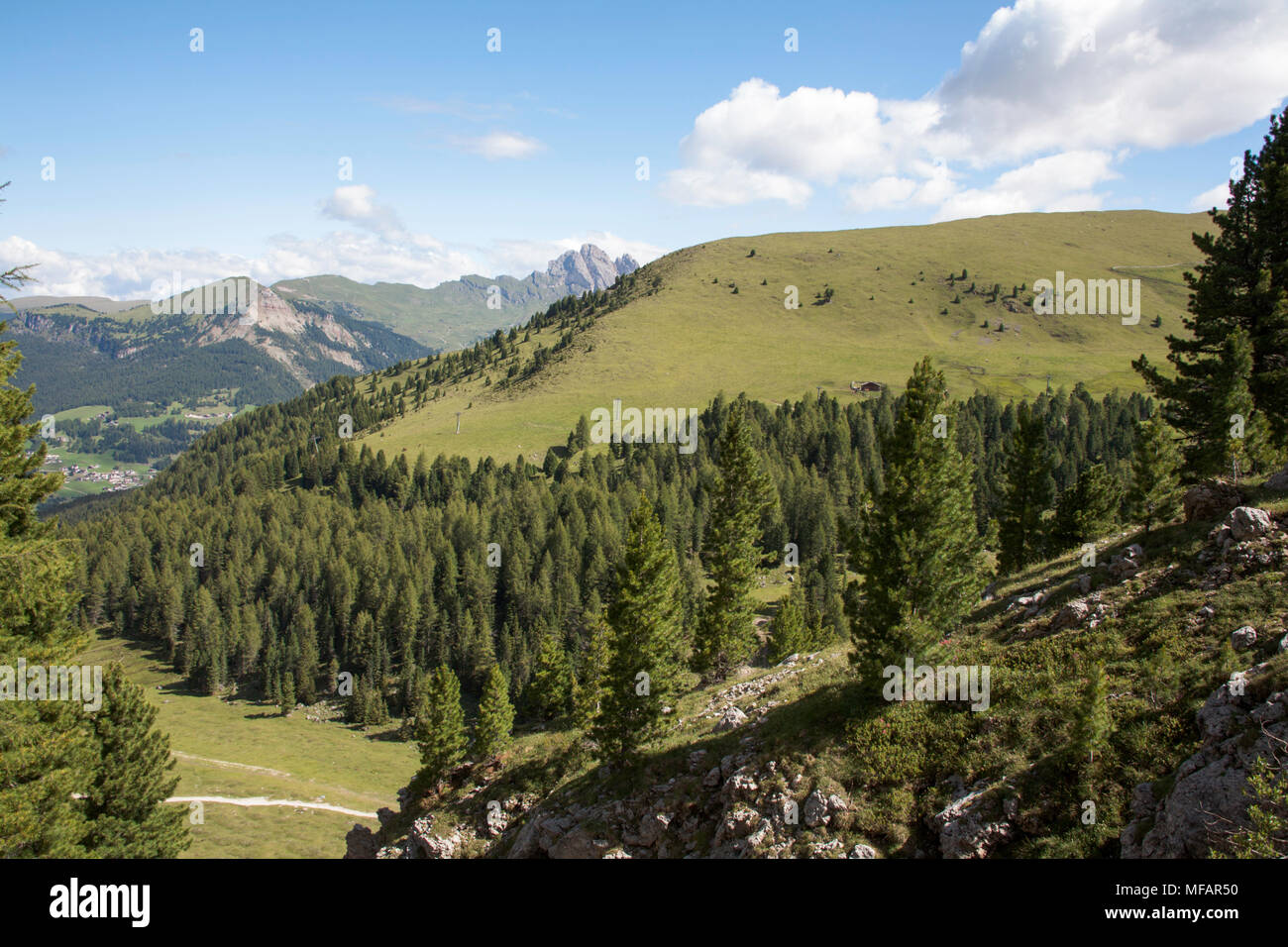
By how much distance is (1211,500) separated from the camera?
2417cm

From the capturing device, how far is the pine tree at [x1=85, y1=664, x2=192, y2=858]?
31438 mm

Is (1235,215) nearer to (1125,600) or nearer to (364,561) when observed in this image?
(1125,600)

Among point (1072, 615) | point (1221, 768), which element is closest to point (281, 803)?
point (1072, 615)

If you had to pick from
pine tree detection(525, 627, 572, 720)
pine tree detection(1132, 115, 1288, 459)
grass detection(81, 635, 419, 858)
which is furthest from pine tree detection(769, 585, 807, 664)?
grass detection(81, 635, 419, 858)

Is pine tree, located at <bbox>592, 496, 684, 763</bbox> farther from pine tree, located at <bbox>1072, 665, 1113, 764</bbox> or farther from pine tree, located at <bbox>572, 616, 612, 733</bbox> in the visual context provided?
pine tree, located at <bbox>1072, 665, 1113, 764</bbox>

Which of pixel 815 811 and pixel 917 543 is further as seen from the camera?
pixel 917 543

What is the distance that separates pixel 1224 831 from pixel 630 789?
58.8 feet

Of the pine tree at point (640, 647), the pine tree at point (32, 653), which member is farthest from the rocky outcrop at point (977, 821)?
the pine tree at point (32, 653)

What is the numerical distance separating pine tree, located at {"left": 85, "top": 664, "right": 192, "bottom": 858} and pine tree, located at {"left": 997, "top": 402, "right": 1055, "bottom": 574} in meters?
57.0

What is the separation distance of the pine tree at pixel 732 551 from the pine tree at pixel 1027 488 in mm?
20200

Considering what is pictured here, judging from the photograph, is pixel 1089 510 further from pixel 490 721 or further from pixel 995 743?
pixel 490 721

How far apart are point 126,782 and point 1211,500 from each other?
5052 centimetres

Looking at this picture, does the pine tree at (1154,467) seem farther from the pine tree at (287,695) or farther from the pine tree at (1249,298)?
the pine tree at (287,695)
